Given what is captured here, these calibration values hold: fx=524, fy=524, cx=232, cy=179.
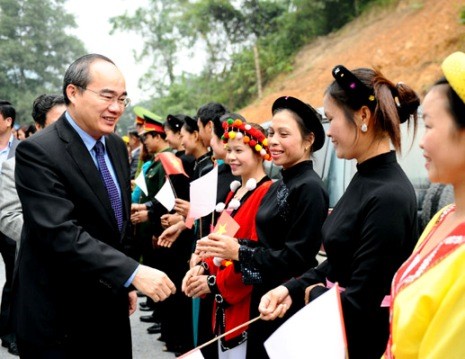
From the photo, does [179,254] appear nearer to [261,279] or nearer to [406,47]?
[261,279]

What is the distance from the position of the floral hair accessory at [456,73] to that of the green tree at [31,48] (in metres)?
41.4

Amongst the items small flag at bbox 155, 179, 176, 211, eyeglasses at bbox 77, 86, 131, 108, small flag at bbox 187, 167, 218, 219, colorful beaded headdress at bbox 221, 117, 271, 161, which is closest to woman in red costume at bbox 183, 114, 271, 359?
colorful beaded headdress at bbox 221, 117, 271, 161

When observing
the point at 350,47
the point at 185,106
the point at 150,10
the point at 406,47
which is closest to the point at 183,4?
the point at 150,10

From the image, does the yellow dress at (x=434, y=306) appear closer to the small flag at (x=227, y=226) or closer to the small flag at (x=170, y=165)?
the small flag at (x=227, y=226)

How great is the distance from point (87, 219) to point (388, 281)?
Answer: 129cm

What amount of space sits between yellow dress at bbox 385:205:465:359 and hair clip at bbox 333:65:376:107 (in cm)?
77

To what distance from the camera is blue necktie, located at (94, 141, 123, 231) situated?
8.00ft

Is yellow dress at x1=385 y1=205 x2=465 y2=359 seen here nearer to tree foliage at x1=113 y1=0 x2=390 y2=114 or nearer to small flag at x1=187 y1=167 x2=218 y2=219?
small flag at x1=187 y1=167 x2=218 y2=219

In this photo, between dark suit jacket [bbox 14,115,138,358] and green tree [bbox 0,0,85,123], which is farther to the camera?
green tree [bbox 0,0,85,123]

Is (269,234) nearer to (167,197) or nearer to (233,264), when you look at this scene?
(233,264)

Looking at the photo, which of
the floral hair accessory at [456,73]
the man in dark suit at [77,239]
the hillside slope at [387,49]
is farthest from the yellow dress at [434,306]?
the hillside slope at [387,49]

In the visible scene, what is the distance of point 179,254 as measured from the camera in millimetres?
4781

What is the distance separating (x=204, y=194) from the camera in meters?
3.06

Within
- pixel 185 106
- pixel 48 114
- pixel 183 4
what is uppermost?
pixel 183 4
